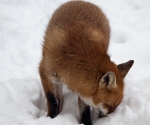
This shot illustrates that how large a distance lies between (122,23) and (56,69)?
4.39 meters

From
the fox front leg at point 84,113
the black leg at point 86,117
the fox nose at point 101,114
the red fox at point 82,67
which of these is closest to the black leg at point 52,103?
the red fox at point 82,67

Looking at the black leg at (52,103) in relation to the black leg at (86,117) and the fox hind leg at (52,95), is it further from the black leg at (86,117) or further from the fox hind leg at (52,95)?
the black leg at (86,117)

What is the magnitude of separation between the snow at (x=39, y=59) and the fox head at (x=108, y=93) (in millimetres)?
225

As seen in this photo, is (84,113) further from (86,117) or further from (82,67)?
(82,67)

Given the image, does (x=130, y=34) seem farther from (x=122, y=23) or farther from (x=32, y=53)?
(x=32, y=53)

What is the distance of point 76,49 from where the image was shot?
15.6 feet

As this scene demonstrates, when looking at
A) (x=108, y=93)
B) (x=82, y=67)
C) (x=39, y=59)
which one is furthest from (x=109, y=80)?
(x=39, y=59)

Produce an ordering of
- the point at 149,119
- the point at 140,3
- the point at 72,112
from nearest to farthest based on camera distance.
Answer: the point at 149,119, the point at 72,112, the point at 140,3

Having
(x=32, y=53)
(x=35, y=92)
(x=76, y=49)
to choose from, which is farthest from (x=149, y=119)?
(x=32, y=53)

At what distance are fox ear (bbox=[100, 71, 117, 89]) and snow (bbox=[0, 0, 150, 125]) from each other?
0.70 m

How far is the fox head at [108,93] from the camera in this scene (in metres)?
4.49

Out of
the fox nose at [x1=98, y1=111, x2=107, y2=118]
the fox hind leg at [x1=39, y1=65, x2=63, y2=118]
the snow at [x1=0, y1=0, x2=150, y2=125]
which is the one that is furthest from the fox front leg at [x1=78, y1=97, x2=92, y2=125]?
the fox hind leg at [x1=39, y1=65, x2=63, y2=118]

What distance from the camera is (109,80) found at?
4.47m

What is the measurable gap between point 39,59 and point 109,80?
9.90 ft
